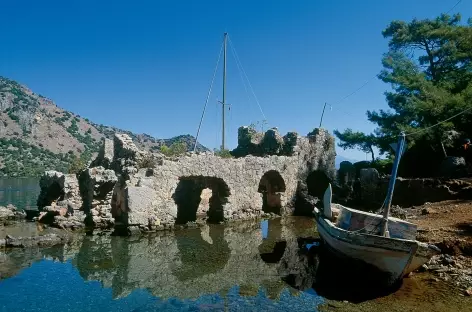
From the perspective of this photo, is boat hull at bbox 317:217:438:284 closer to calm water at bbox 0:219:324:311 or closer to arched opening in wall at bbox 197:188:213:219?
calm water at bbox 0:219:324:311

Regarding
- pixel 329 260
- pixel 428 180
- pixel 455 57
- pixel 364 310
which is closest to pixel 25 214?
pixel 329 260

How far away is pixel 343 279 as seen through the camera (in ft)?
32.3

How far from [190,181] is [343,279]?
13.1 m

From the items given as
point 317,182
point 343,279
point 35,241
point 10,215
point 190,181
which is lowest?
point 343,279

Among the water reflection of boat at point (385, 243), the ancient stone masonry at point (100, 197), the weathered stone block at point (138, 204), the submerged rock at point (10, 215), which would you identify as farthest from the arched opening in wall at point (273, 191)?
the submerged rock at point (10, 215)

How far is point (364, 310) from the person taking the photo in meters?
7.71

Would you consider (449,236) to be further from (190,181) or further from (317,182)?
(317,182)

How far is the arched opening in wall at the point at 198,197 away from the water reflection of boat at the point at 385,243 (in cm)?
849

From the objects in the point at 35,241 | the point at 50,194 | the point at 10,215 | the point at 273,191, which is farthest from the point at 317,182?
the point at 10,215

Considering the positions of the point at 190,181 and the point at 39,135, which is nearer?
the point at 190,181

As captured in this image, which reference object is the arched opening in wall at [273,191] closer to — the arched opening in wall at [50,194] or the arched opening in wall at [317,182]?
the arched opening in wall at [317,182]

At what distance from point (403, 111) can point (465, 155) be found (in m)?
4.42

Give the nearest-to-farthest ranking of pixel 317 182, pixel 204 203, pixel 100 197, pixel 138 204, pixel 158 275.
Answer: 1. pixel 158 275
2. pixel 138 204
3. pixel 100 197
4. pixel 204 203
5. pixel 317 182

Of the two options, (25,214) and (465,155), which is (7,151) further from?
(465,155)
